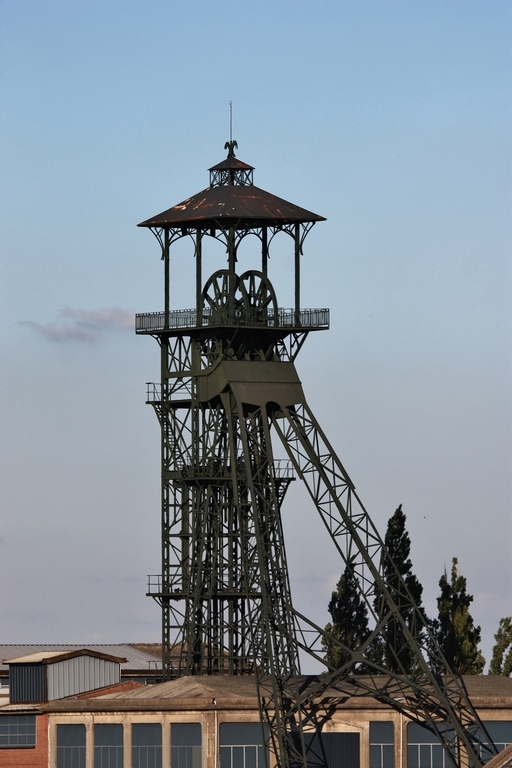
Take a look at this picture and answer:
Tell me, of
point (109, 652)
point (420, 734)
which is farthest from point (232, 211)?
point (109, 652)

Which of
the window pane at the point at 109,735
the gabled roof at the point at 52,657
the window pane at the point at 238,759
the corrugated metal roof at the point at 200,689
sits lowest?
the window pane at the point at 238,759

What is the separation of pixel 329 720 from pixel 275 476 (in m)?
11.2

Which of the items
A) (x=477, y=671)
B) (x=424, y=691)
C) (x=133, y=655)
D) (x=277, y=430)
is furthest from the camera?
(x=133, y=655)

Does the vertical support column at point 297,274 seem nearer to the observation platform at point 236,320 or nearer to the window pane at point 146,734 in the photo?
the observation platform at point 236,320

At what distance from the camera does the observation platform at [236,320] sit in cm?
8612

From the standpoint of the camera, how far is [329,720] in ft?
256

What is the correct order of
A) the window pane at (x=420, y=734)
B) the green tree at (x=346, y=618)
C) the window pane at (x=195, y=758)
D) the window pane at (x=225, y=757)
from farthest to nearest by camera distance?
the green tree at (x=346, y=618) → the window pane at (x=420, y=734) → the window pane at (x=195, y=758) → the window pane at (x=225, y=757)

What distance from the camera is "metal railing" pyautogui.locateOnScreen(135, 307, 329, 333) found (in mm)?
86188

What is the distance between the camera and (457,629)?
317ft

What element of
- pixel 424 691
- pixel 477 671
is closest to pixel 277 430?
pixel 424 691

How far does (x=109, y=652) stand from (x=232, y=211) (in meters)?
26.9

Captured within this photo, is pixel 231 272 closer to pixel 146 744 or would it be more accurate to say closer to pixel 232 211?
pixel 232 211

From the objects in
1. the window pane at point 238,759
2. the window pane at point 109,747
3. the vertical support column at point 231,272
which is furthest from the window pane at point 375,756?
the vertical support column at point 231,272

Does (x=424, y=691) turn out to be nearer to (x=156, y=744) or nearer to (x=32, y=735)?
(x=156, y=744)
